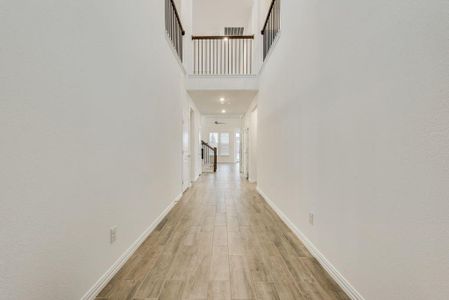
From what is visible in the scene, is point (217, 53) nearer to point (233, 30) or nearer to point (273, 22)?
point (273, 22)

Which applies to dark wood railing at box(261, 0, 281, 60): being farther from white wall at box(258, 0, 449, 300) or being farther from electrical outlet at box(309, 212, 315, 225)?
electrical outlet at box(309, 212, 315, 225)

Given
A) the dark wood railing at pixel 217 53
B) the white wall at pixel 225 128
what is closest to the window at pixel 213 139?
the white wall at pixel 225 128

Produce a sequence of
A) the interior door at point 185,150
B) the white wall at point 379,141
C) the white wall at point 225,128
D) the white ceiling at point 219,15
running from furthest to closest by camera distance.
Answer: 1. the white wall at point 225,128
2. the white ceiling at point 219,15
3. the interior door at point 185,150
4. the white wall at point 379,141

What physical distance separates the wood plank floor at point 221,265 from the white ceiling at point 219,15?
6.78m

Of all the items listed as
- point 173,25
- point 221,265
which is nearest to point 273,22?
point 173,25

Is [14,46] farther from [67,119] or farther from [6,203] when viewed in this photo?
[6,203]

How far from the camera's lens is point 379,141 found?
45.4 inches

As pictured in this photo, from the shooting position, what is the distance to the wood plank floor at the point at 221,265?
4.76ft

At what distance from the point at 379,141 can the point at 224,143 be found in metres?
12.0

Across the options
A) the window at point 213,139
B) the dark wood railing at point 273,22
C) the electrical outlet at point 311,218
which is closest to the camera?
the electrical outlet at point 311,218

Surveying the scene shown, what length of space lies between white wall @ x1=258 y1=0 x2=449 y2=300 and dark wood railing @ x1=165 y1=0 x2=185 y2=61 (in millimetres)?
2298

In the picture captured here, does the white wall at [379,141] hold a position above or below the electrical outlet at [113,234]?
above

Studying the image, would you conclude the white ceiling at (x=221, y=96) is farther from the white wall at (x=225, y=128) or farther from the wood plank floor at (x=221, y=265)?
the white wall at (x=225, y=128)

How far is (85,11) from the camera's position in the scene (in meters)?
1.30
